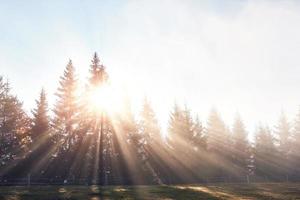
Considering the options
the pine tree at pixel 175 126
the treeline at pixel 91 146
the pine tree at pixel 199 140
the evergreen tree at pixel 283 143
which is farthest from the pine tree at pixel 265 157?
the pine tree at pixel 175 126

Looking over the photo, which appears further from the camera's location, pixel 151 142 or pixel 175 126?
pixel 175 126

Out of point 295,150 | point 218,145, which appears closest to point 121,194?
point 218,145

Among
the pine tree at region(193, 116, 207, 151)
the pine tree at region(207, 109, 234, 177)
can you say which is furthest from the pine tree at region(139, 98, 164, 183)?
the pine tree at region(207, 109, 234, 177)

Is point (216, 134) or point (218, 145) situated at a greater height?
point (216, 134)

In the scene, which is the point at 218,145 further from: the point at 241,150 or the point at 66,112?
the point at 66,112

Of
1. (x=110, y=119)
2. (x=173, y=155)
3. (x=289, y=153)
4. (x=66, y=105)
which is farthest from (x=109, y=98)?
(x=289, y=153)

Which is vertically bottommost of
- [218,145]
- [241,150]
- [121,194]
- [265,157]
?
[121,194]

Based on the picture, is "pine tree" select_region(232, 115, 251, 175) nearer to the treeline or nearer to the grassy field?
the treeline

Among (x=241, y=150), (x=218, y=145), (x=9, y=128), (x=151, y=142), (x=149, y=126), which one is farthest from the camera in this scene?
(x=241, y=150)

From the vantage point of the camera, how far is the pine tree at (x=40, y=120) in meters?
55.3

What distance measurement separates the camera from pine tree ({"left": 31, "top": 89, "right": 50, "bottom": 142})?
55.3 m

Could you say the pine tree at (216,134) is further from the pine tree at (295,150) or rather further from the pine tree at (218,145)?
the pine tree at (295,150)

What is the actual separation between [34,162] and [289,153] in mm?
59221

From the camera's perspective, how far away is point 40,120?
56250 millimetres
